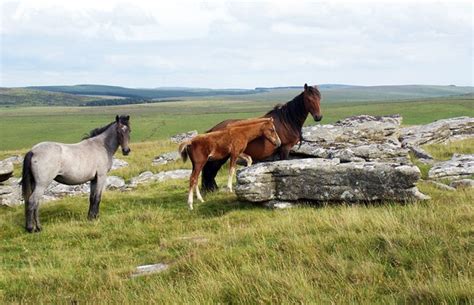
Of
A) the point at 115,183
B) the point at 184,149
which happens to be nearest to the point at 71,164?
the point at 184,149

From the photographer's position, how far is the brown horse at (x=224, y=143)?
13.9m

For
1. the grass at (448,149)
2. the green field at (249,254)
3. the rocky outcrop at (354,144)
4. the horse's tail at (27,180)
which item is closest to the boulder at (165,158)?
the rocky outcrop at (354,144)

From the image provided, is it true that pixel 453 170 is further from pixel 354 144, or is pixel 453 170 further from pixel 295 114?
pixel 295 114

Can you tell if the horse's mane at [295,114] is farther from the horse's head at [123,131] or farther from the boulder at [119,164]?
the boulder at [119,164]

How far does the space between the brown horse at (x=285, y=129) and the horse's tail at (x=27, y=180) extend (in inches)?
208

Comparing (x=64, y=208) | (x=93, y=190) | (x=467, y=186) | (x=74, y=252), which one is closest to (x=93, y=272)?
(x=74, y=252)

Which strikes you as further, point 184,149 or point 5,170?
point 5,170

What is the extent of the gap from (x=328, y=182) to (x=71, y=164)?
265 inches

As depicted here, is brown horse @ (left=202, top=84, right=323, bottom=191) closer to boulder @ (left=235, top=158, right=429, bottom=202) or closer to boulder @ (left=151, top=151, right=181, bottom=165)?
boulder @ (left=235, top=158, right=429, bottom=202)

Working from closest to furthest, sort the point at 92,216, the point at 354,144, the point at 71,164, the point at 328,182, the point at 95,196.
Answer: the point at 328,182 < the point at 71,164 < the point at 92,216 < the point at 95,196 < the point at 354,144

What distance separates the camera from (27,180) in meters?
12.4

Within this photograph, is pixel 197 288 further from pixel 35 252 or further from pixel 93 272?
pixel 35 252

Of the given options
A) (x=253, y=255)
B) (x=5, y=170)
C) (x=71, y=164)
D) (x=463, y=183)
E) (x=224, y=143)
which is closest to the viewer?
(x=253, y=255)

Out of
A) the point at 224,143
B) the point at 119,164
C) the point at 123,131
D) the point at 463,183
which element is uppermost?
Result: the point at 123,131
